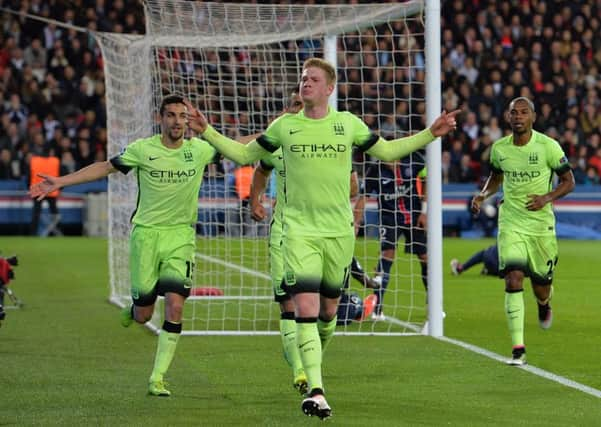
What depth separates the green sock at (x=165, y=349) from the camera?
8.67 m

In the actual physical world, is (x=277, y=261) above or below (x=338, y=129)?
below

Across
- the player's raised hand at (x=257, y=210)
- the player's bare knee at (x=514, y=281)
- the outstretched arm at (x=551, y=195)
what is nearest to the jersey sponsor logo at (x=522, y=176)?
the outstretched arm at (x=551, y=195)

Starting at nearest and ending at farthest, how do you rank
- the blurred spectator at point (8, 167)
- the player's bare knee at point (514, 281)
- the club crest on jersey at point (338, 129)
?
1. the club crest on jersey at point (338, 129)
2. the player's bare knee at point (514, 281)
3. the blurred spectator at point (8, 167)

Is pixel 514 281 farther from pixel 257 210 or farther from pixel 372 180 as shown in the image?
pixel 372 180

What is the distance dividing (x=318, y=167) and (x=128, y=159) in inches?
66.4

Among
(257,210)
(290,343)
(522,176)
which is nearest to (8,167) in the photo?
(522,176)

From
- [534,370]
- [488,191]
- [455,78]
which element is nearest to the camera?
[534,370]

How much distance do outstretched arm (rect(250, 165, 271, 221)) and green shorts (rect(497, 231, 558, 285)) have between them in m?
2.39

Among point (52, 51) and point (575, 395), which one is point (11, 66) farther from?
point (575, 395)

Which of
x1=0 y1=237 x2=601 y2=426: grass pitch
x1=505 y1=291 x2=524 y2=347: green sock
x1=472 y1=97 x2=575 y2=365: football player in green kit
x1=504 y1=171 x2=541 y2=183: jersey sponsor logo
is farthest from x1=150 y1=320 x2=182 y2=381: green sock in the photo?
x1=504 y1=171 x2=541 y2=183: jersey sponsor logo

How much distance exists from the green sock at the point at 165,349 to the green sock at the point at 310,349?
1.29m

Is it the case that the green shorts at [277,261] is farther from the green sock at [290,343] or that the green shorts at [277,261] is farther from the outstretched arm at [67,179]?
the outstretched arm at [67,179]

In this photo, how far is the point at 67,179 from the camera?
846 cm

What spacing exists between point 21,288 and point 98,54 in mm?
14289
